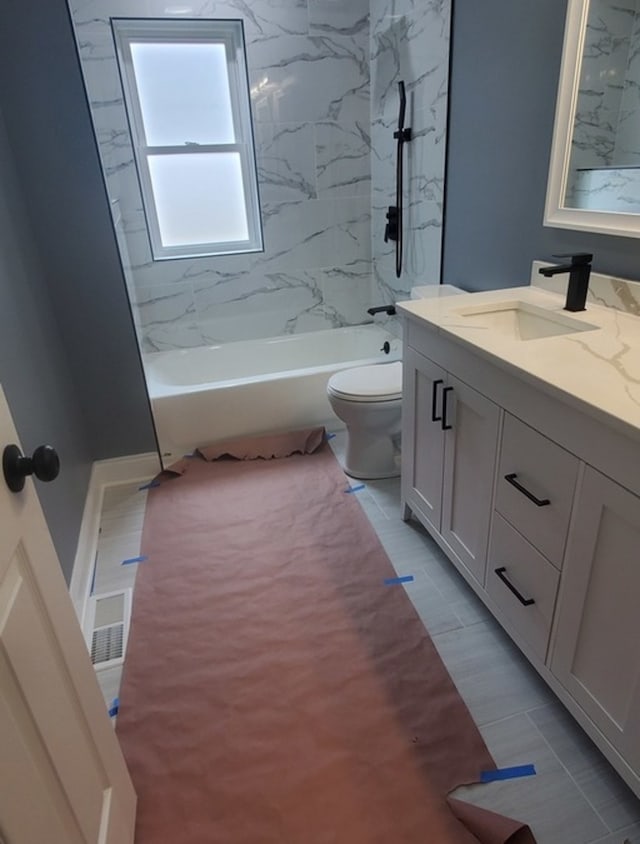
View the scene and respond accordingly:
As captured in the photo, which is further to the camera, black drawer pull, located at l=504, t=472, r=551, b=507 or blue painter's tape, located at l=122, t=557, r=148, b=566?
blue painter's tape, located at l=122, t=557, r=148, b=566

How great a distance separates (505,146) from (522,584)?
1.53m

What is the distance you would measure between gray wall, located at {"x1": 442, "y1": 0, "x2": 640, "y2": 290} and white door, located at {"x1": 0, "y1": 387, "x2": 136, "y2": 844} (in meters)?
1.60

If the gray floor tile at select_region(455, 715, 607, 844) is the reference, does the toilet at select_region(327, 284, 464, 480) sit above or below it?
above

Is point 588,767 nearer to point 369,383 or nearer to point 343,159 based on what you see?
point 369,383

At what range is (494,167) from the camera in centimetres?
198

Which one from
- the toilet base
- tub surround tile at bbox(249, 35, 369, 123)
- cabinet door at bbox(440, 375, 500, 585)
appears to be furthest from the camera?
tub surround tile at bbox(249, 35, 369, 123)

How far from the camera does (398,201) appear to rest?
8.98 ft

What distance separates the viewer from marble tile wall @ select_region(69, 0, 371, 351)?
2.63 metres

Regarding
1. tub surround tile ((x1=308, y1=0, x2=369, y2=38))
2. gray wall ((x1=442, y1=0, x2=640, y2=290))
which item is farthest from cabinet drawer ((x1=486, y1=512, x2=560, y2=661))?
tub surround tile ((x1=308, y1=0, x2=369, y2=38))

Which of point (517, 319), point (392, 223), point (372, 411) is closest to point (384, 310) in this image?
point (392, 223)

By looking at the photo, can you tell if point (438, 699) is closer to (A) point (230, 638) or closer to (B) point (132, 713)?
(A) point (230, 638)

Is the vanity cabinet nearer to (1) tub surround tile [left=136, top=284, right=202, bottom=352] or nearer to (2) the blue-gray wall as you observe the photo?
(2) the blue-gray wall

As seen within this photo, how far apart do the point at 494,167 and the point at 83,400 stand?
1972mm

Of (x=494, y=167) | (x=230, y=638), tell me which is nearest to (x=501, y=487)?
(x=230, y=638)
